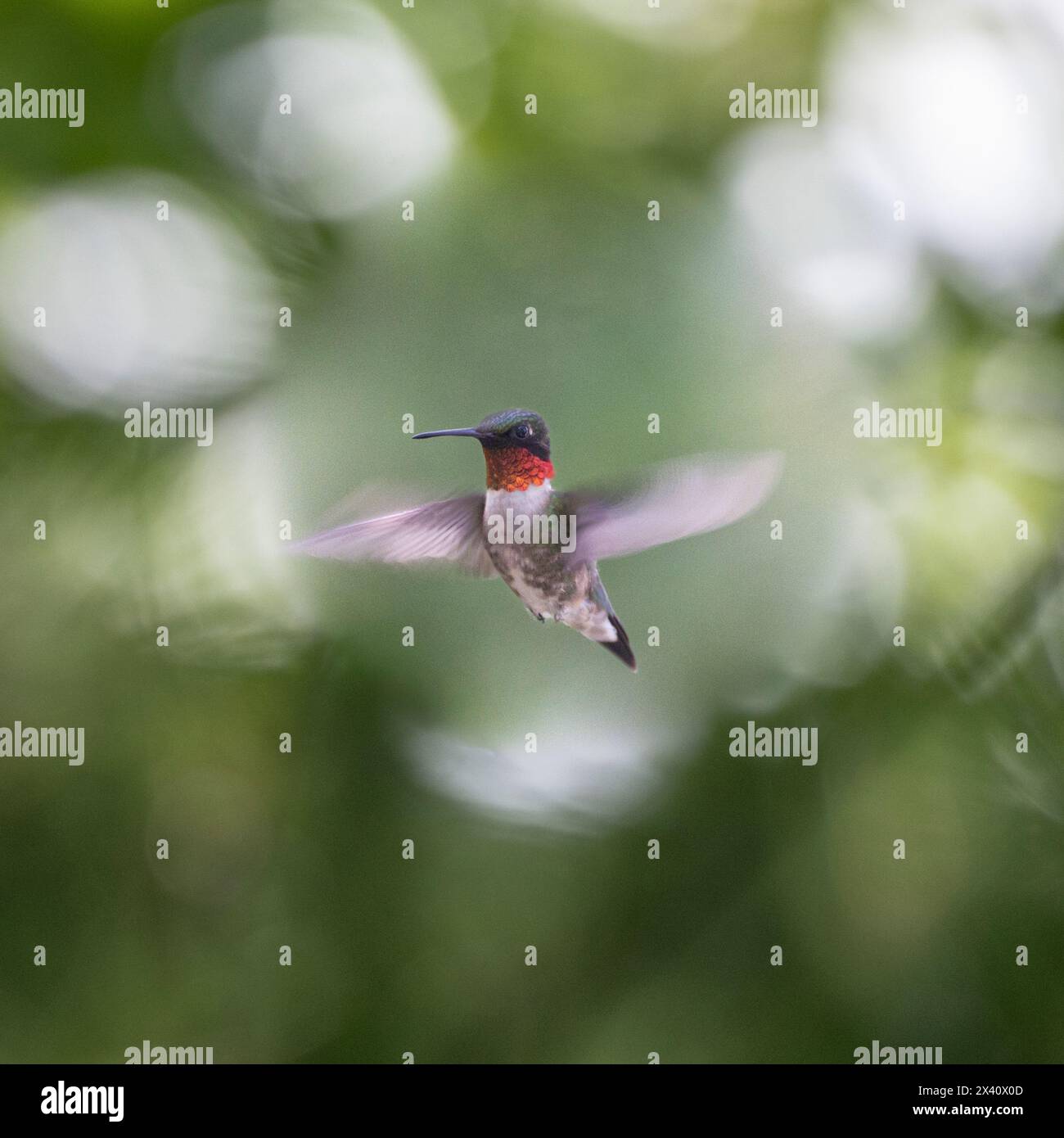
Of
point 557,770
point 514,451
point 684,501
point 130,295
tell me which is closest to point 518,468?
point 514,451

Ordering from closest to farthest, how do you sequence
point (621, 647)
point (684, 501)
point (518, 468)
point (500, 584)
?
point (684, 501)
point (518, 468)
point (621, 647)
point (500, 584)

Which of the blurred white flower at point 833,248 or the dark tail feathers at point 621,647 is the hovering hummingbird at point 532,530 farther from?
the blurred white flower at point 833,248

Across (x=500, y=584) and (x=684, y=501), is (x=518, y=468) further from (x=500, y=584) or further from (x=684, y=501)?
(x=500, y=584)

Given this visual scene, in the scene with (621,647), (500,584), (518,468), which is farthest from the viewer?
(500,584)

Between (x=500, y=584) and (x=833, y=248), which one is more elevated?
(x=833, y=248)

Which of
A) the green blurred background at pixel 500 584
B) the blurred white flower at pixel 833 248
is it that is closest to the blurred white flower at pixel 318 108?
the green blurred background at pixel 500 584

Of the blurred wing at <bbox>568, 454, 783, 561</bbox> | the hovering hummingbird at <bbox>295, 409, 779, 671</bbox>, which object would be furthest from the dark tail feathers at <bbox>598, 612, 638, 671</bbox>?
the blurred wing at <bbox>568, 454, 783, 561</bbox>
